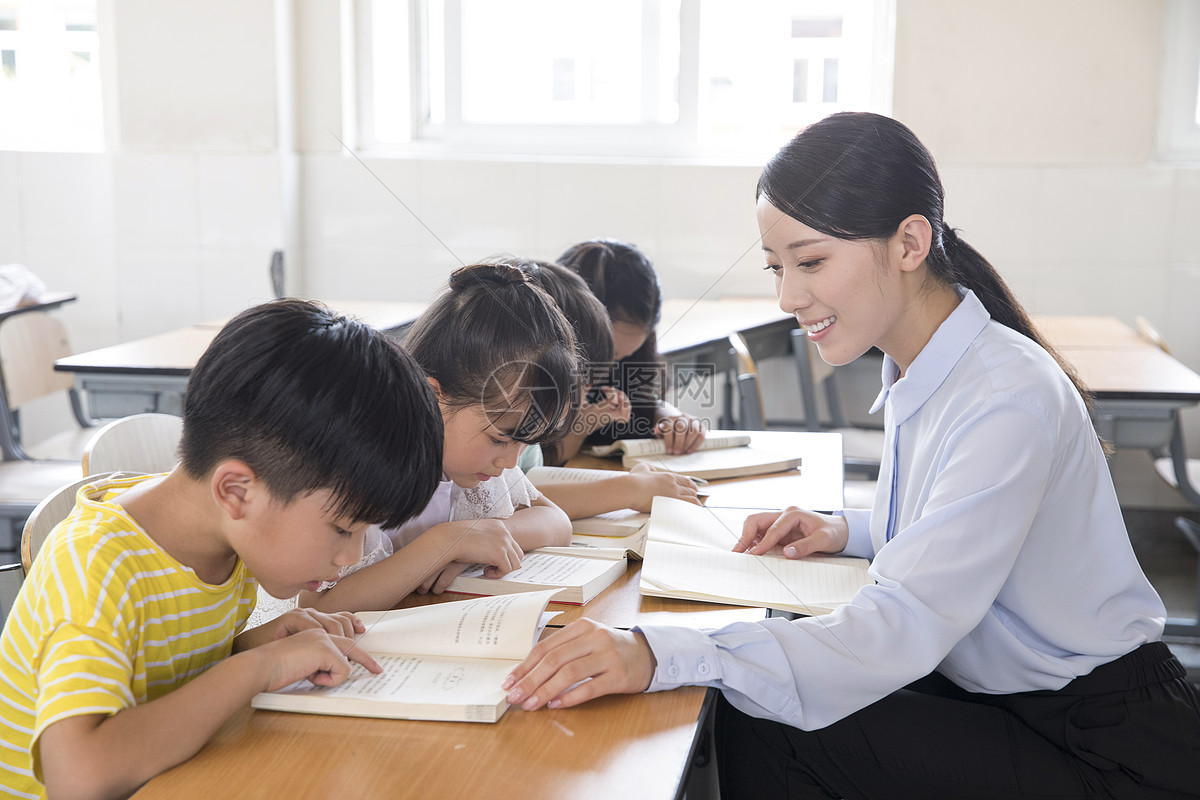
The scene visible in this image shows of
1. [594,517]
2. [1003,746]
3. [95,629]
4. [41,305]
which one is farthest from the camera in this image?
[41,305]

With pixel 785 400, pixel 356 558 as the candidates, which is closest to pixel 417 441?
pixel 356 558

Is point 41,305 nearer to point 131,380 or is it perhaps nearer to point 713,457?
point 131,380

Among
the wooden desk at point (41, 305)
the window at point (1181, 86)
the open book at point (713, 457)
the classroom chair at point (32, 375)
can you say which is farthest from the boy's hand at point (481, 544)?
the window at point (1181, 86)

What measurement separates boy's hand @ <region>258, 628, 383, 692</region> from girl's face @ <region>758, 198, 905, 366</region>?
2.10 feet

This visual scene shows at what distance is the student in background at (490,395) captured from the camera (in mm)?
1266

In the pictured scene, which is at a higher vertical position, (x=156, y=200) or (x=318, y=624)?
(x=156, y=200)

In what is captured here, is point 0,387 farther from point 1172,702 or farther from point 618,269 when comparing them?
point 1172,702

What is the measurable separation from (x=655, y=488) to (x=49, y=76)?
3.67 metres

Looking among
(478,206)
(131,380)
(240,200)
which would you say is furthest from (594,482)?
(240,200)

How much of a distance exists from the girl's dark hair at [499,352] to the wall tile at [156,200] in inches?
115

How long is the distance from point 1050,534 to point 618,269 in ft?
3.64

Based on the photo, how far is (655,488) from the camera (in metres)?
1.57

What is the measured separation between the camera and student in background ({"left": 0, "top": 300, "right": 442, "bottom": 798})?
82 cm

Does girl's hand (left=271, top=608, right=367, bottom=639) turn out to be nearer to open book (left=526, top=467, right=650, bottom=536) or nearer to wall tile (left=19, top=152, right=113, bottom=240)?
open book (left=526, top=467, right=650, bottom=536)
